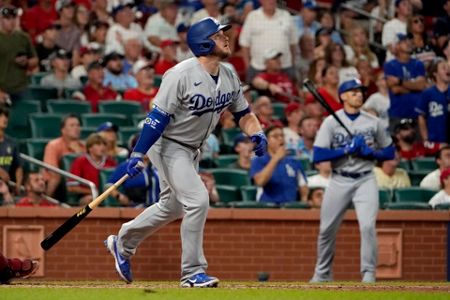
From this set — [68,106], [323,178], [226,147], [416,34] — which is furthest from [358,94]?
[416,34]

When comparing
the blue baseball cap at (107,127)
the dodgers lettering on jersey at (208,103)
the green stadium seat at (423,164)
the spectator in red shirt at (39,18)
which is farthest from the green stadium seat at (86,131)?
the dodgers lettering on jersey at (208,103)

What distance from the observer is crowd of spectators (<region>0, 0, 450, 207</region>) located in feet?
45.4

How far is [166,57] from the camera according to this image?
56.4ft

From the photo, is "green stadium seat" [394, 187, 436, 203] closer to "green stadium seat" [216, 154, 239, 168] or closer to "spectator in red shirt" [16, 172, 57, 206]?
"green stadium seat" [216, 154, 239, 168]

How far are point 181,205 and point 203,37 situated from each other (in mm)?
1188

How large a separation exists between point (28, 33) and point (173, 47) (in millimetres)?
1932

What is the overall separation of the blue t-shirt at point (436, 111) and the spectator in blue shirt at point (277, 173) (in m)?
2.97

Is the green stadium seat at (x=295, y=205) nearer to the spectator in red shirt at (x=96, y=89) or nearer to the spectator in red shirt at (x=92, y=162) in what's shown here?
the spectator in red shirt at (x=92, y=162)

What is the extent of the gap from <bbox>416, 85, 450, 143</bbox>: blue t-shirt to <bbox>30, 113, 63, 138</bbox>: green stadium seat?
4.38 meters

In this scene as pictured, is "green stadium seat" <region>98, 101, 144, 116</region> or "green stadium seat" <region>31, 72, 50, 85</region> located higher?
"green stadium seat" <region>31, 72, 50, 85</region>

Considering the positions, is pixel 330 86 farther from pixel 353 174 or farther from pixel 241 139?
pixel 353 174

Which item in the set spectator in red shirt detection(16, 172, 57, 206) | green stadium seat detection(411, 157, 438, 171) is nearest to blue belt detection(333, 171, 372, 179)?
spectator in red shirt detection(16, 172, 57, 206)

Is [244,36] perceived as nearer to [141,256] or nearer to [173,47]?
[173,47]

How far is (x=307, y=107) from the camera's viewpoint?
642 inches
